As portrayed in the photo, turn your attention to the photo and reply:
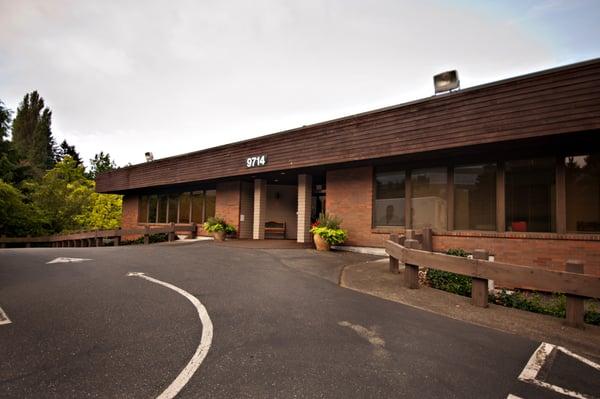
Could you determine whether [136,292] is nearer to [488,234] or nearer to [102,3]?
[488,234]

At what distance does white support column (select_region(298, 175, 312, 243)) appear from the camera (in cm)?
1482

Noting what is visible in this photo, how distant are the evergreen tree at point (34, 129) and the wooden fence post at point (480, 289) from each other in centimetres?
6642

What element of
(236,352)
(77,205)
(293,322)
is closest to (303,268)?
(293,322)

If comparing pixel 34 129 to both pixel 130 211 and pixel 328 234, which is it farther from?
pixel 328 234

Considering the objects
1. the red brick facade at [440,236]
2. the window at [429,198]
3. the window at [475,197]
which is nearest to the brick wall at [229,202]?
the red brick facade at [440,236]

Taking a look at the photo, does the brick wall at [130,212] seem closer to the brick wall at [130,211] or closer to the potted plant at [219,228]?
the brick wall at [130,211]

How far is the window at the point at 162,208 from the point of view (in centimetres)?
2256

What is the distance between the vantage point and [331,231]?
12062 millimetres

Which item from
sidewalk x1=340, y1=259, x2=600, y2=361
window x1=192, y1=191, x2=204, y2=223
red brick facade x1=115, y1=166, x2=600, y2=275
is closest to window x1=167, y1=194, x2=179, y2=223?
window x1=192, y1=191, x2=204, y2=223

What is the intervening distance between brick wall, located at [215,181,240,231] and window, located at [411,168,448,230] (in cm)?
1002

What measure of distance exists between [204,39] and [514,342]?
19.0 meters

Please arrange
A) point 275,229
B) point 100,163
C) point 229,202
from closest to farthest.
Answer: point 229,202
point 275,229
point 100,163

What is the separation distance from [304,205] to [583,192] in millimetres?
9903

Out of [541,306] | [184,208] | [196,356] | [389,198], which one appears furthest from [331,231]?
[184,208]
